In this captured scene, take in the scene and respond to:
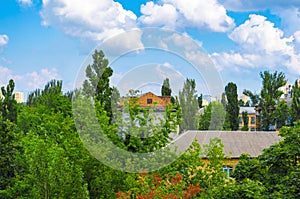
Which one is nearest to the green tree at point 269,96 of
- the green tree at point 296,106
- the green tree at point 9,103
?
the green tree at point 296,106

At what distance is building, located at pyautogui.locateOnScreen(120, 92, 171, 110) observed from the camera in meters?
11.7

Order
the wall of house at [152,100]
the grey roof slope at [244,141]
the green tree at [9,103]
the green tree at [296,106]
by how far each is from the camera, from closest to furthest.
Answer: the wall of house at [152,100] < the grey roof slope at [244,141] < the green tree at [9,103] < the green tree at [296,106]

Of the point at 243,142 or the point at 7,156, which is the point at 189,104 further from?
the point at 243,142

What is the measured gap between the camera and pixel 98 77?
1315cm

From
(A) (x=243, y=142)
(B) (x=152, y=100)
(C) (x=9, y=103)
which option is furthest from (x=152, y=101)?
(C) (x=9, y=103)

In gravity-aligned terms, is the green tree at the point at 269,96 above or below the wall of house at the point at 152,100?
above

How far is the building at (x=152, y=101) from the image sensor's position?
1170cm

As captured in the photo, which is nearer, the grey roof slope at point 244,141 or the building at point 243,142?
the building at point 243,142

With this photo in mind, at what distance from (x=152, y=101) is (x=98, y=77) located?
2.06 m

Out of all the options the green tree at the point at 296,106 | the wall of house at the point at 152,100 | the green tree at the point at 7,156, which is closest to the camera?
the wall of house at the point at 152,100

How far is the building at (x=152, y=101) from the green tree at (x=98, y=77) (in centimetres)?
121

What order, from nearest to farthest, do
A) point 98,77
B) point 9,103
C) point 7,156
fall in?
point 98,77
point 7,156
point 9,103

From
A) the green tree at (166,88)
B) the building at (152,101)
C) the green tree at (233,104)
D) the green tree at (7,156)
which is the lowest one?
the green tree at (7,156)

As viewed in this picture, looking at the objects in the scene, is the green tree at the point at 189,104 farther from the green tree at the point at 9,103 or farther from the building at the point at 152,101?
the green tree at the point at 9,103
